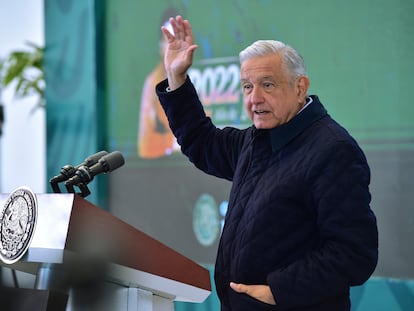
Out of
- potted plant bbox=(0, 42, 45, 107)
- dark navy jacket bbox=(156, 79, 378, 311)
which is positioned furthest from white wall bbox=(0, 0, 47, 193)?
dark navy jacket bbox=(156, 79, 378, 311)

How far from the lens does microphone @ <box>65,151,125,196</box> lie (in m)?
1.63

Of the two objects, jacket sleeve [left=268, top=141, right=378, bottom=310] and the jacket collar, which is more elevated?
the jacket collar

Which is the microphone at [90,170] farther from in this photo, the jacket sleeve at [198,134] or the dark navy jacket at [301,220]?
the jacket sleeve at [198,134]

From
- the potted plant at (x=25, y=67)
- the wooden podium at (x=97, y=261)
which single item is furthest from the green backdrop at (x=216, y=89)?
the wooden podium at (x=97, y=261)

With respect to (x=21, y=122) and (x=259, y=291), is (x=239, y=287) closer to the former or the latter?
(x=259, y=291)

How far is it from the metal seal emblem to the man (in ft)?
1.91

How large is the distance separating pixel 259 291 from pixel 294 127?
1.38 ft

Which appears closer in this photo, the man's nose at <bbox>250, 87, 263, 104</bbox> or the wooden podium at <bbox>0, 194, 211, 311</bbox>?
the wooden podium at <bbox>0, 194, 211, 311</bbox>

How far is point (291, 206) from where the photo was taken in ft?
5.88

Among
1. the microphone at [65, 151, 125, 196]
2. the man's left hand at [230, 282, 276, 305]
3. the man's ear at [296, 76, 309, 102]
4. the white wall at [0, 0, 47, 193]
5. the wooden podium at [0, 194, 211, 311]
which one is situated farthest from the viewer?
the white wall at [0, 0, 47, 193]

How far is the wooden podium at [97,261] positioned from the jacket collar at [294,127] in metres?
0.39

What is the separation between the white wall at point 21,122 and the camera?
18.4 ft

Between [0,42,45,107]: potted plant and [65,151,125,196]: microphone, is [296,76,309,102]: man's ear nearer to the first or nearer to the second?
[65,151,125,196]: microphone

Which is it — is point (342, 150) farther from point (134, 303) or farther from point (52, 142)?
point (52, 142)
